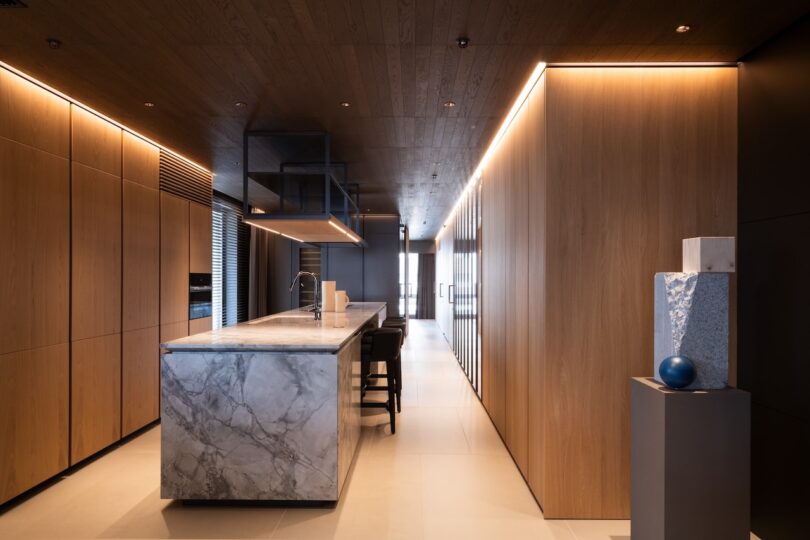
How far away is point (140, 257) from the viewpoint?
174 inches

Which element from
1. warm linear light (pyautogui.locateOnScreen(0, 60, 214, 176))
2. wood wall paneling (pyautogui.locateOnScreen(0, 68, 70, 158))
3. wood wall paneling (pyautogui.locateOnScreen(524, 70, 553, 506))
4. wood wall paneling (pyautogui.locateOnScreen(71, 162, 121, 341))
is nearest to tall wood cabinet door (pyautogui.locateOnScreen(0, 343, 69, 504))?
wood wall paneling (pyautogui.locateOnScreen(71, 162, 121, 341))

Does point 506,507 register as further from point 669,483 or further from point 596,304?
point 596,304

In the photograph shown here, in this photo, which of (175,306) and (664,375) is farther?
(175,306)

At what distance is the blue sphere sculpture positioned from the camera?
220cm

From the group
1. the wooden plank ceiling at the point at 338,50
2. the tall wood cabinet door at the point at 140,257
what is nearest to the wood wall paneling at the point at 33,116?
the wooden plank ceiling at the point at 338,50

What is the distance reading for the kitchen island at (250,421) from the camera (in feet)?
9.91

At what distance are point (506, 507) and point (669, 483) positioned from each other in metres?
1.13

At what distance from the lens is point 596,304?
114 inches

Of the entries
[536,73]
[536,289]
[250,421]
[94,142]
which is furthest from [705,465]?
[94,142]

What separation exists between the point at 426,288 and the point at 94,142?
45.5ft

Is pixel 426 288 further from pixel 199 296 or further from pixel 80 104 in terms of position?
pixel 80 104

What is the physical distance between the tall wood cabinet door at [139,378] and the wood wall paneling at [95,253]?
0.97 feet

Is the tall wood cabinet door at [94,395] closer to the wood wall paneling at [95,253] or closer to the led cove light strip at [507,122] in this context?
the wood wall paneling at [95,253]

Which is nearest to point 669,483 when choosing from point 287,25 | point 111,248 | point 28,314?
point 287,25
